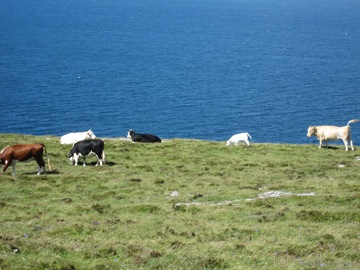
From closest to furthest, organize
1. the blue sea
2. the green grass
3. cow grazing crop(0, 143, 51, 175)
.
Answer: the green grass < cow grazing crop(0, 143, 51, 175) < the blue sea

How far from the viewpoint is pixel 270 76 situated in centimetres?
13538

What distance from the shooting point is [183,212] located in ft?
74.3

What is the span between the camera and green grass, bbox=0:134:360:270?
1529 cm

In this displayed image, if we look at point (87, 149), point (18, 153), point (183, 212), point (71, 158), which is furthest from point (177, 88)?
point (183, 212)

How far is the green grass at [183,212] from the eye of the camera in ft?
50.2

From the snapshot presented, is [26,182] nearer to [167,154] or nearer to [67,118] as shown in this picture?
[167,154]

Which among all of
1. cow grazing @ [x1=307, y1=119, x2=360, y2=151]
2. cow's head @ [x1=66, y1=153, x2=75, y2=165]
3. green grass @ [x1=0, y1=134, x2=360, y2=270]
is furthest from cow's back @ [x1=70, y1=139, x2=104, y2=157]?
cow grazing @ [x1=307, y1=119, x2=360, y2=151]

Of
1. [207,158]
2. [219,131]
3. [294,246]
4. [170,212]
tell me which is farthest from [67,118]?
[294,246]

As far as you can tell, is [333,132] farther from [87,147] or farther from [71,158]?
[71,158]

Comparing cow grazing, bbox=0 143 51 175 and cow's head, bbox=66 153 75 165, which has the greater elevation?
cow grazing, bbox=0 143 51 175

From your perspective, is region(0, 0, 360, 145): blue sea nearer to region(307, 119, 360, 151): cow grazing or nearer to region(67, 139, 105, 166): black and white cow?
region(307, 119, 360, 151): cow grazing

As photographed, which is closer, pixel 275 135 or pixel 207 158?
pixel 207 158

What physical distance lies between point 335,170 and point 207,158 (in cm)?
811

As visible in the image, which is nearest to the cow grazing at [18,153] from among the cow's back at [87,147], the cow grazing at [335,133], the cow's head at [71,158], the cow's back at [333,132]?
the cow's back at [87,147]
